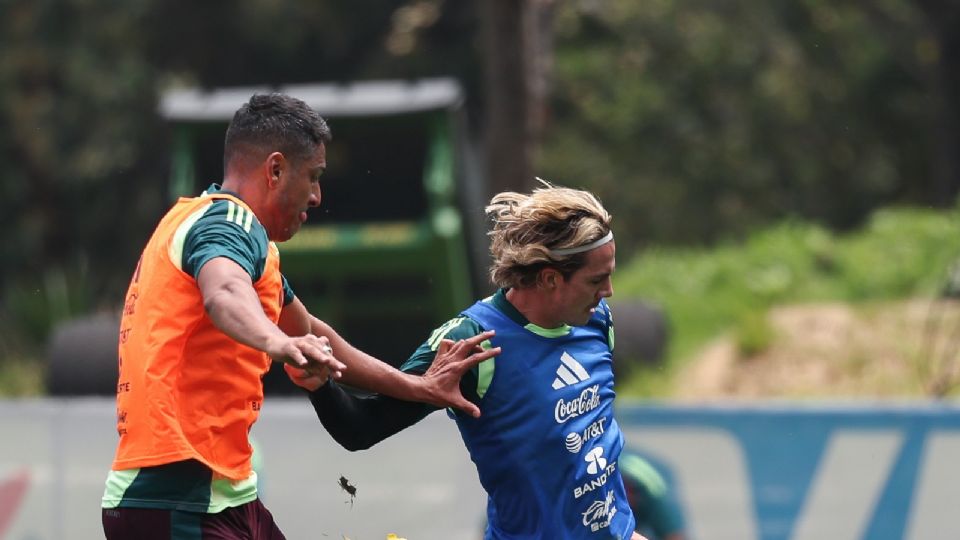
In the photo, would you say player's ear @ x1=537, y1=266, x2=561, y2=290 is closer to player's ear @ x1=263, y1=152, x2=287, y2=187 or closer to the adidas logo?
the adidas logo

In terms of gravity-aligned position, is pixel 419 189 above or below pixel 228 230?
below

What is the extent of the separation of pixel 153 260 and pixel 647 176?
2291 centimetres

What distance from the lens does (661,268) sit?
1521 cm

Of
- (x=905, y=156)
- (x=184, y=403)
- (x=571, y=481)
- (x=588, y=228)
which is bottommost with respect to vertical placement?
(x=905, y=156)

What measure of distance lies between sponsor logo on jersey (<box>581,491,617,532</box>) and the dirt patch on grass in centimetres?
658

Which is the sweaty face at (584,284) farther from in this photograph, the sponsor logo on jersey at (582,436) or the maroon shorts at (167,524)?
the maroon shorts at (167,524)

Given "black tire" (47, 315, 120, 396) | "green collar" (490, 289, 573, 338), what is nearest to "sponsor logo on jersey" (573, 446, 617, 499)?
"green collar" (490, 289, 573, 338)

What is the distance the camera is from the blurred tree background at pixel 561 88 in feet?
84.6

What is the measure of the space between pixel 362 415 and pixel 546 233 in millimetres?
663

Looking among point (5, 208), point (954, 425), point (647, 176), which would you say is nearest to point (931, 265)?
point (954, 425)

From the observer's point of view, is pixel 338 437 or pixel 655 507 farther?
pixel 655 507

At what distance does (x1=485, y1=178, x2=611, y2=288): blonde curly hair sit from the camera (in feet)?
13.2

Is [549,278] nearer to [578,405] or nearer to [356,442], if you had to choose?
[578,405]

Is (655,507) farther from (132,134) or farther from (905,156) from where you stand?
(905,156)
